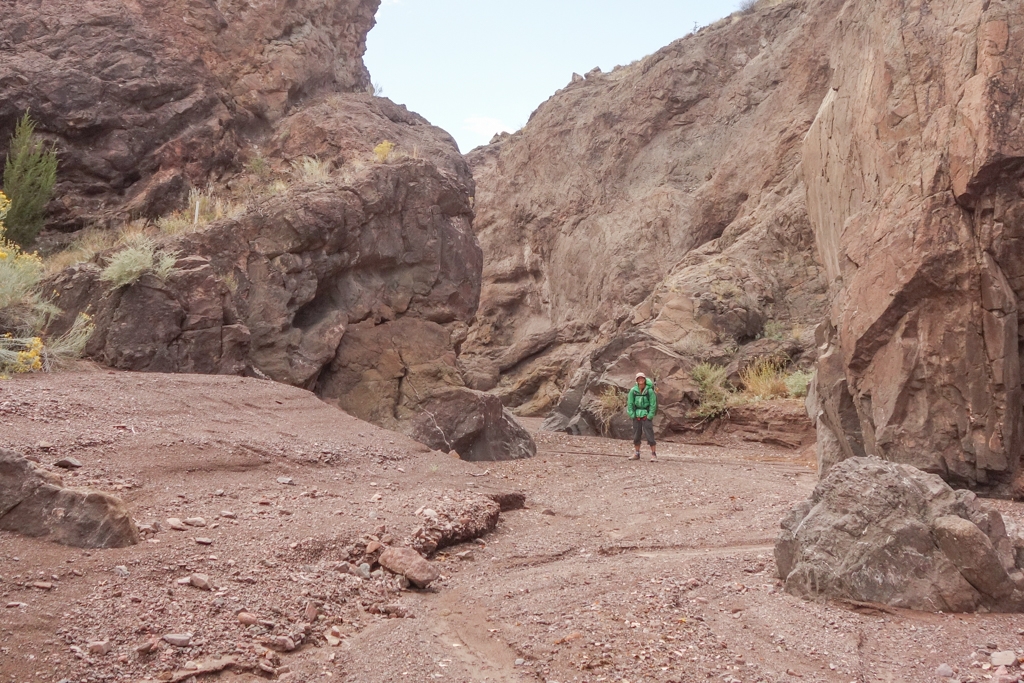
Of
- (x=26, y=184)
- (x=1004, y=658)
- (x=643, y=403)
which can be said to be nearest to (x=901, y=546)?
(x=1004, y=658)

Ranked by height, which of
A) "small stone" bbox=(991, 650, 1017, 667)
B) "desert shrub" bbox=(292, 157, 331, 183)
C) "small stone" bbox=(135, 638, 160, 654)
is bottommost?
"small stone" bbox=(135, 638, 160, 654)

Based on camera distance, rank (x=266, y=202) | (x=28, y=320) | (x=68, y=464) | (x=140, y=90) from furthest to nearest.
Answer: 1. (x=140, y=90)
2. (x=266, y=202)
3. (x=28, y=320)
4. (x=68, y=464)

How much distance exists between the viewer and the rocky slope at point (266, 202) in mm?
11891

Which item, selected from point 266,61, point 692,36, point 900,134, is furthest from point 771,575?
point 692,36

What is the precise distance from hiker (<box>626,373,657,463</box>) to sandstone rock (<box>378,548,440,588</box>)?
7.94 m

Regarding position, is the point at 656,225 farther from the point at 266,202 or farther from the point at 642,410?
the point at 266,202

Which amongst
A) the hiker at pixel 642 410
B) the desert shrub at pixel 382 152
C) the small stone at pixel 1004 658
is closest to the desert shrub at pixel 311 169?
the desert shrub at pixel 382 152

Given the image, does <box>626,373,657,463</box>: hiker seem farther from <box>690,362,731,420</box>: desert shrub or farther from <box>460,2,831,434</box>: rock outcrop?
<box>460,2,831,434</box>: rock outcrop

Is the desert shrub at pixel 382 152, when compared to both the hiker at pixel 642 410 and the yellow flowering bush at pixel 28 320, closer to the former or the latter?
the hiker at pixel 642 410

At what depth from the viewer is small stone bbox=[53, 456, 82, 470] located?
6363 millimetres

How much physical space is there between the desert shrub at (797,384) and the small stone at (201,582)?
531 inches

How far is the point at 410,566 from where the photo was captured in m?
5.76

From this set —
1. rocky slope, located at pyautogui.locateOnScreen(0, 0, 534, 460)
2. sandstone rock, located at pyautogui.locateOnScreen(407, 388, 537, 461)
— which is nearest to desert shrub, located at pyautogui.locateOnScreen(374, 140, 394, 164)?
rocky slope, located at pyautogui.locateOnScreen(0, 0, 534, 460)

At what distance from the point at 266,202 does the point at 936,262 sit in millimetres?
9912
